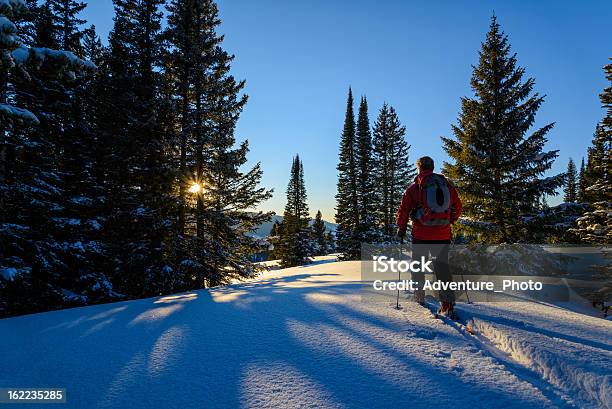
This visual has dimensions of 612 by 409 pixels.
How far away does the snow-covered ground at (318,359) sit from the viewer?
221 centimetres

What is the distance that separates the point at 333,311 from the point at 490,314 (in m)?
2.26

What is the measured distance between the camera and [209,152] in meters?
13.7

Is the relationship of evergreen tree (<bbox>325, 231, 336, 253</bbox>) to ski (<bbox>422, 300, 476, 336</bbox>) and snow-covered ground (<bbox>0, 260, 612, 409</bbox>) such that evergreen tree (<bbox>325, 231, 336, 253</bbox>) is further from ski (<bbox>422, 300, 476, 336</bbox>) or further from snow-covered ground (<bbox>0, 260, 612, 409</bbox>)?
snow-covered ground (<bbox>0, 260, 612, 409</bbox>)

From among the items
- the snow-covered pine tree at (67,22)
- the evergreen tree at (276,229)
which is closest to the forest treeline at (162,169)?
the snow-covered pine tree at (67,22)

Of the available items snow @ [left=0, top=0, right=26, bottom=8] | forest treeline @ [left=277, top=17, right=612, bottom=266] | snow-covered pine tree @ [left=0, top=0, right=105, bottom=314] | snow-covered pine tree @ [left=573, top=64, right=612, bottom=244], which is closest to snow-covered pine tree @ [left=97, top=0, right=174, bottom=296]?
snow-covered pine tree @ [left=0, top=0, right=105, bottom=314]

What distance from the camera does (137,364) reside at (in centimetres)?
279

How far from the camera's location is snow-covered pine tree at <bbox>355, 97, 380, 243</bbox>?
100ft

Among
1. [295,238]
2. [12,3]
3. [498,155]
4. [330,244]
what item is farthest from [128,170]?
[330,244]

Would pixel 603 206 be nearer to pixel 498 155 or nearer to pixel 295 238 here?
pixel 498 155

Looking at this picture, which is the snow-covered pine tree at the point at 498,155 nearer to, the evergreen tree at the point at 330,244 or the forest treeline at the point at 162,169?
the forest treeline at the point at 162,169

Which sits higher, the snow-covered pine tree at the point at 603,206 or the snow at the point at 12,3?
the snow at the point at 12,3

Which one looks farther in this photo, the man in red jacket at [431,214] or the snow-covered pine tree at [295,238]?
the snow-covered pine tree at [295,238]

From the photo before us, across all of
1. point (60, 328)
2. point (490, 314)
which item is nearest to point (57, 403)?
point (60, 328)

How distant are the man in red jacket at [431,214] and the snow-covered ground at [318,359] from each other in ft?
2.75
